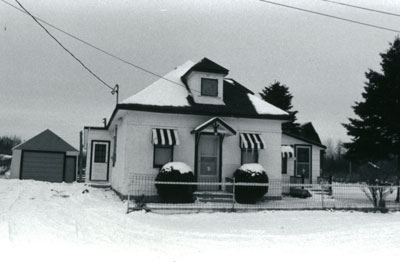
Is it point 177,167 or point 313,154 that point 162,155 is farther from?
point 313,154

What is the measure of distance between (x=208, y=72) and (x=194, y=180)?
5.10m

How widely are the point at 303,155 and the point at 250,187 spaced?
10771mm

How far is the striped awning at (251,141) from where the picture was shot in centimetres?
1697

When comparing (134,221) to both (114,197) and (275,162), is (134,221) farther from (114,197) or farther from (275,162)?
(275,162)

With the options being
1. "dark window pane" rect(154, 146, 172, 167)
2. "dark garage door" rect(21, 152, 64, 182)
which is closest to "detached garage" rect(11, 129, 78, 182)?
"dark garage door" rect(21, 152, 64, 182)

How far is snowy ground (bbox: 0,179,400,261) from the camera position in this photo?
26.7ft

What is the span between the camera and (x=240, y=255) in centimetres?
827

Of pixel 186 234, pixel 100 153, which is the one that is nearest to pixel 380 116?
pixel 186 234

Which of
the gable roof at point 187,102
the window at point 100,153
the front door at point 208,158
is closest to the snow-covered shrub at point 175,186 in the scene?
the front door at point 208,158

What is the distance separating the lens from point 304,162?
25.4m

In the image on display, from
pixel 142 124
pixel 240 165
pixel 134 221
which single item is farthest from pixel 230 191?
pixel 134 221

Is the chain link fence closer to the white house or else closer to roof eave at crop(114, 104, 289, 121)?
the white house

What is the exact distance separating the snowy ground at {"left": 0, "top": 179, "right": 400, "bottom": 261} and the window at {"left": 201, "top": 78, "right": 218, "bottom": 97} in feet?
20.4

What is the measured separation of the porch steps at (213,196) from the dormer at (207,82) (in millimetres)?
4043
